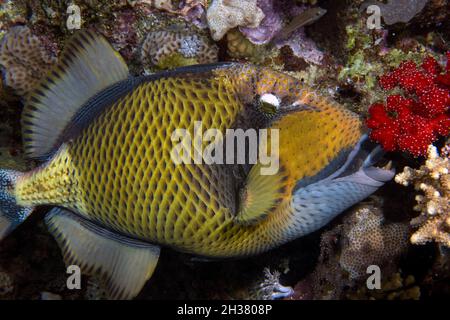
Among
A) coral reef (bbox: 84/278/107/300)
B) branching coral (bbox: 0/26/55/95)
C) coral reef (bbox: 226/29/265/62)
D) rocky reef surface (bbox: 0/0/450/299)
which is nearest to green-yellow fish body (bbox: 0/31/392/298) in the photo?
rocky reef surface (bbox: 0/0/450/299)

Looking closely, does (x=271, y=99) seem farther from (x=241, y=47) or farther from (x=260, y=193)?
(x=241, y=47)

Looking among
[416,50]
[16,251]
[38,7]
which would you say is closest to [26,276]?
[16,251]

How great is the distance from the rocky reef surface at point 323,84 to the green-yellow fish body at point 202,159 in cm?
31

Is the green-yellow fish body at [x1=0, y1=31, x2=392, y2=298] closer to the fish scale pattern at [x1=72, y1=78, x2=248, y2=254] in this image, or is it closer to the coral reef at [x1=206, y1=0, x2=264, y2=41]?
the fish scale pattern at [x1=72, y1=78, x2=248, y2=254]

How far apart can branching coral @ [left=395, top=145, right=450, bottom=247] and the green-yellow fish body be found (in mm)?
174

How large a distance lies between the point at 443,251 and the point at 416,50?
1.29 m

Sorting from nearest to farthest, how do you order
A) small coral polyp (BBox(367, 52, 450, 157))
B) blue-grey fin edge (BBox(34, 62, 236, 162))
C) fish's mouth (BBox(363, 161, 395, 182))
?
small coral polyp (BBox(367, 52, 450, 157)) < fish's mouth (BBox(363, 161, 395, 182)) < blue-grey fin edge (BBox(34, 62, 236, 162))

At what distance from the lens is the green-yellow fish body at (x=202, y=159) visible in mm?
2012

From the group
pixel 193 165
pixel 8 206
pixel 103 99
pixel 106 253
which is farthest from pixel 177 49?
pixel 8 206

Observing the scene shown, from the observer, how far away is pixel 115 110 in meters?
2.21

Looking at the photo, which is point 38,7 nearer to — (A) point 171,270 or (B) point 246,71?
(B) point 246,71

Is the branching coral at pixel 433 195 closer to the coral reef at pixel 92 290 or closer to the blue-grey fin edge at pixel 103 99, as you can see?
the blue-grey fin edge at pixel 103 99

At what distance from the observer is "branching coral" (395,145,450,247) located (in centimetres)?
197

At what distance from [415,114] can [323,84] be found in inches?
27.4
